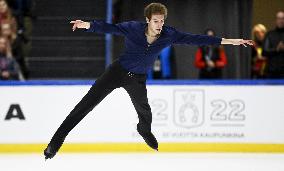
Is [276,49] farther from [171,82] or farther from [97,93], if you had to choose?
[97,93]

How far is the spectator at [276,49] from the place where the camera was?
10.3 meters

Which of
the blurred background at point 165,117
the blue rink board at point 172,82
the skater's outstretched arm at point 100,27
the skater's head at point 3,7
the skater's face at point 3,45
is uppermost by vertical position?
the skater's head at point 3,7

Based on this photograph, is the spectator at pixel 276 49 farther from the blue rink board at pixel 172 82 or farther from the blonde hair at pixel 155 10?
the blonde hair at pixel 155 10

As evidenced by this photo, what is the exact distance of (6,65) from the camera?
33.9 feet

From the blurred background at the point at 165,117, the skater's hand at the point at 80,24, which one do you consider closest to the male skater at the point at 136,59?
the skater's hand at the point at 80,24

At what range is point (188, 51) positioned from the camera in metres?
12.3

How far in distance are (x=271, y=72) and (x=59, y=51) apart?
3436mm

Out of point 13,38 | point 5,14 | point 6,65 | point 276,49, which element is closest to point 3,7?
point 5,14

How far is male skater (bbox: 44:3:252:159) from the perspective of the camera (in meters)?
6.99

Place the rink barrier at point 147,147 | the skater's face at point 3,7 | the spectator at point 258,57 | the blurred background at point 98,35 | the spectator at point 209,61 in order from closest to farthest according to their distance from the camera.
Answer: the rink barrier at point 147,147, the spectator at point 209,61, the skater's face at point 3,7, the spectator at point 258,57, the blurred background at point 98,35

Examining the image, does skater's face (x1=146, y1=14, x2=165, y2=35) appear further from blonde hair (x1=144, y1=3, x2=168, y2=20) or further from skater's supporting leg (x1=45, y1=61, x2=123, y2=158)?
skater's supporting leg (x1=45, y1=61, x2=123, y2=158)

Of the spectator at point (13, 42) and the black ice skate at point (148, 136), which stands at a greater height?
the spectator at point (13, 42)

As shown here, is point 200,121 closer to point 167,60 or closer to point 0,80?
point 167,60
